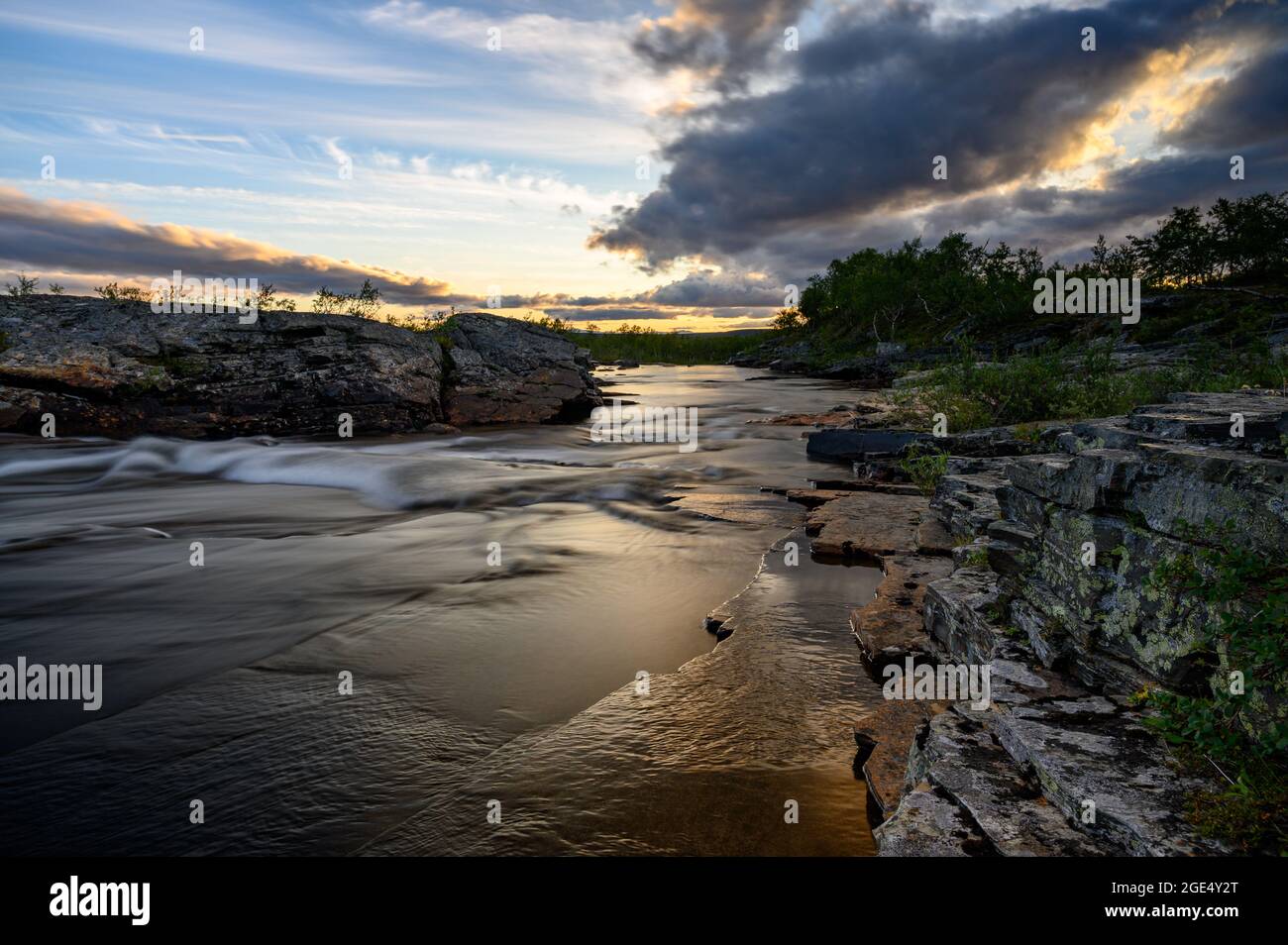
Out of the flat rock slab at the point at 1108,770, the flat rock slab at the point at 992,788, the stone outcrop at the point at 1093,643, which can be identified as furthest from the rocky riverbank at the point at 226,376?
the flat rock slab at the point at 1108,770

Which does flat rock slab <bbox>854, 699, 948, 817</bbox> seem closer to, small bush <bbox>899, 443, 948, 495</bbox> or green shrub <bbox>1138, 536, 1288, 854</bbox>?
green shrub <bbox>1138, 536, 1288, 854</bbox>

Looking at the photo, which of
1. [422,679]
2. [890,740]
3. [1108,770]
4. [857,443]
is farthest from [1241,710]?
[857,443]

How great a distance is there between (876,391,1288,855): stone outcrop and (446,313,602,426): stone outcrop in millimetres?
18530

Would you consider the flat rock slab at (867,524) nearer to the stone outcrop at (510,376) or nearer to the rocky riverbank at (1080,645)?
the rocky riverbank at (1080,645)

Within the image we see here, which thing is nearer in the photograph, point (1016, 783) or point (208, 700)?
point (1016, 783)

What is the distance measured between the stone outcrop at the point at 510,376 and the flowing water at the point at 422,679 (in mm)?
10473

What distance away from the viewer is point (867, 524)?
8.51m

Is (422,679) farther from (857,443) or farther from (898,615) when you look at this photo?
(857,443)

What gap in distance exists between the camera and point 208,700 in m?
4.75

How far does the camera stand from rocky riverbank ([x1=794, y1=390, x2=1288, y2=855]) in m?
2.71

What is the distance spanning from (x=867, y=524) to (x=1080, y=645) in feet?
15.8
